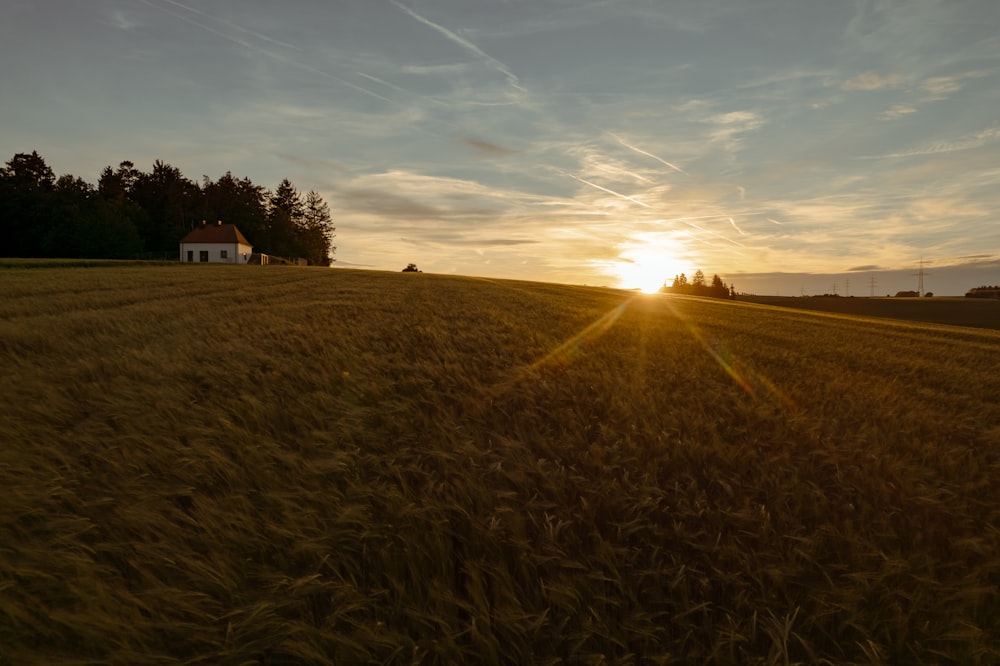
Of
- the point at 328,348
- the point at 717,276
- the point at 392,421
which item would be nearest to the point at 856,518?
the point at 392,421

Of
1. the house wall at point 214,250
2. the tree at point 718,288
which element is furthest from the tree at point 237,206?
the tree at point 718,288

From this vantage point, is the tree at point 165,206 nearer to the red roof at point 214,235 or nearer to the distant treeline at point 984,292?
the red roof at point 214,235

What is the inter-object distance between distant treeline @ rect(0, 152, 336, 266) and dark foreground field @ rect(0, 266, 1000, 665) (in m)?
85.0

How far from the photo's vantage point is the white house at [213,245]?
76250 millimetres

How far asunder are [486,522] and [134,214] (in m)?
103

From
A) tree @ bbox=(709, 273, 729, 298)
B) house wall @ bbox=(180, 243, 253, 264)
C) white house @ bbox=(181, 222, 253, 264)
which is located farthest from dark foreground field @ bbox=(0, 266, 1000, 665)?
tree @ bbox=(709, 273, 729, 298)

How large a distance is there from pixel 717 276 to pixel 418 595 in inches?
6552

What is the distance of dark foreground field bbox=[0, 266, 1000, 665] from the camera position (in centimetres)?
186

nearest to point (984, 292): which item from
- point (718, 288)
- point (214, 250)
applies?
point (718, 288)

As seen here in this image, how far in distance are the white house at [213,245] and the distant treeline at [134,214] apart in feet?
20.9

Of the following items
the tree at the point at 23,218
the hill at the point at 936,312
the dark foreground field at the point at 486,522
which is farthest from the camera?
the tree at the point at 23,218

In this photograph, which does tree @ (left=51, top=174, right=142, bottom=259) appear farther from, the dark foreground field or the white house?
the dark foreground field

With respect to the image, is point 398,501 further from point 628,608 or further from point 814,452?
point 814,452

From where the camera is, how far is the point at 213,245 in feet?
252
